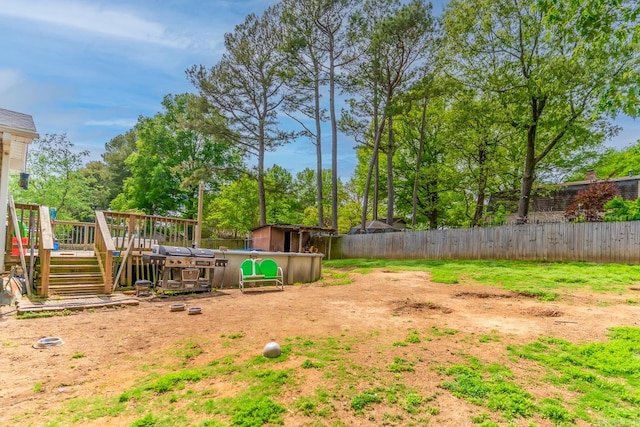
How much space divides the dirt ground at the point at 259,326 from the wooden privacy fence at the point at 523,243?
5.18 meters

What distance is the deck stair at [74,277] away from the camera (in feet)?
22.0

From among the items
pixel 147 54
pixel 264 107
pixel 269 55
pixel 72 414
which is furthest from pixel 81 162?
pixel 72 414

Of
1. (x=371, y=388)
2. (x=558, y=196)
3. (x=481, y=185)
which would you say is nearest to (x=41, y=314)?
(x=371, y=388)

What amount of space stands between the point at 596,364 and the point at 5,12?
1082cm

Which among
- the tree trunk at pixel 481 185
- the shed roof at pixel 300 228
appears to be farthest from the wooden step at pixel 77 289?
the tree trunk at pixel 481 185

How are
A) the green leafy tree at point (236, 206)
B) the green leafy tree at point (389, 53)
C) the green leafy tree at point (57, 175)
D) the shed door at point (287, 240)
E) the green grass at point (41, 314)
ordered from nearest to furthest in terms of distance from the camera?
the green grass at point (41, 314)
the green leafy tree at point (389, 53)
the green leafy tree at point (57, 175)
the shed door at point (287, 240)
the green leafy tree at point (236, 206)

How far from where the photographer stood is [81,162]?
69.4ft

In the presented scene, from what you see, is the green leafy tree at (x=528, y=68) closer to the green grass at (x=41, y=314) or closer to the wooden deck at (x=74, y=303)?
the wooden deck at (x=74, y=303)

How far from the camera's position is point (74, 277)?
23.1 ft

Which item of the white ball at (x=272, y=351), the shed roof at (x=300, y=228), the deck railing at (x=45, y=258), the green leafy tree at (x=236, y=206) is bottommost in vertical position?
the white ball at (x=272, y=351)

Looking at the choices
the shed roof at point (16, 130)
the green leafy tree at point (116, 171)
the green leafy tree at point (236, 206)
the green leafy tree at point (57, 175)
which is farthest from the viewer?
the green leafy tree at point (116, 171)

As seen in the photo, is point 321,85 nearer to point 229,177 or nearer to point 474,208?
point 229,177

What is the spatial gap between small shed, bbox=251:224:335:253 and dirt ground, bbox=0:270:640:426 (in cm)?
1143

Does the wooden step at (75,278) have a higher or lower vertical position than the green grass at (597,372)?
higher
